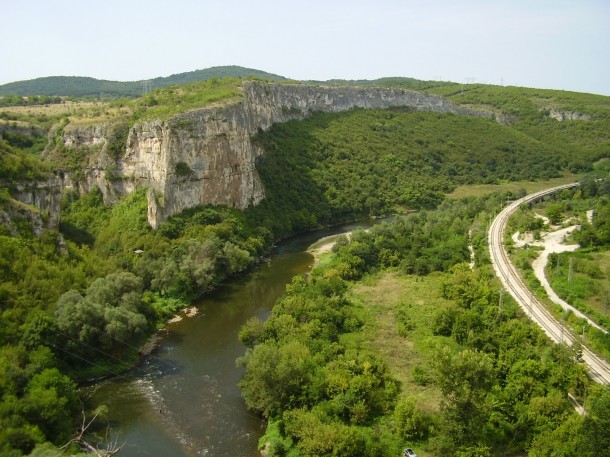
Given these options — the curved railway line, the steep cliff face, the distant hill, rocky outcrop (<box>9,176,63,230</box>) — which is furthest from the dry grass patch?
the distant hill

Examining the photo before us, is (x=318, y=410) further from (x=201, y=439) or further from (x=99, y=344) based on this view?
(x=99, y=344)

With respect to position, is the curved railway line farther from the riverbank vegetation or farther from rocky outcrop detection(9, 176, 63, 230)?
rocky outcrop detection(9, 176, 63, 230)

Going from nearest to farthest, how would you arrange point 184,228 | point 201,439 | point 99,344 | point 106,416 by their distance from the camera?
point 201,439 < point 106,416 < point 99,344 < point 184,228

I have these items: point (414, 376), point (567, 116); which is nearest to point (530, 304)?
point (414, 376)

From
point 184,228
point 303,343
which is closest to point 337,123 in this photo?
point 184,228

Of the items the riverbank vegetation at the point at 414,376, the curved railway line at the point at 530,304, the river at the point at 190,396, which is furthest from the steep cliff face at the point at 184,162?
the curved railway line at the point at 530,304

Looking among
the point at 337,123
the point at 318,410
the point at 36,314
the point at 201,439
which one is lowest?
the point at 201,439

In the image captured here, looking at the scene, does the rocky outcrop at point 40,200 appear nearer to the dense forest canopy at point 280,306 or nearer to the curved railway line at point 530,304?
the dense forest canopy at point 280,306
